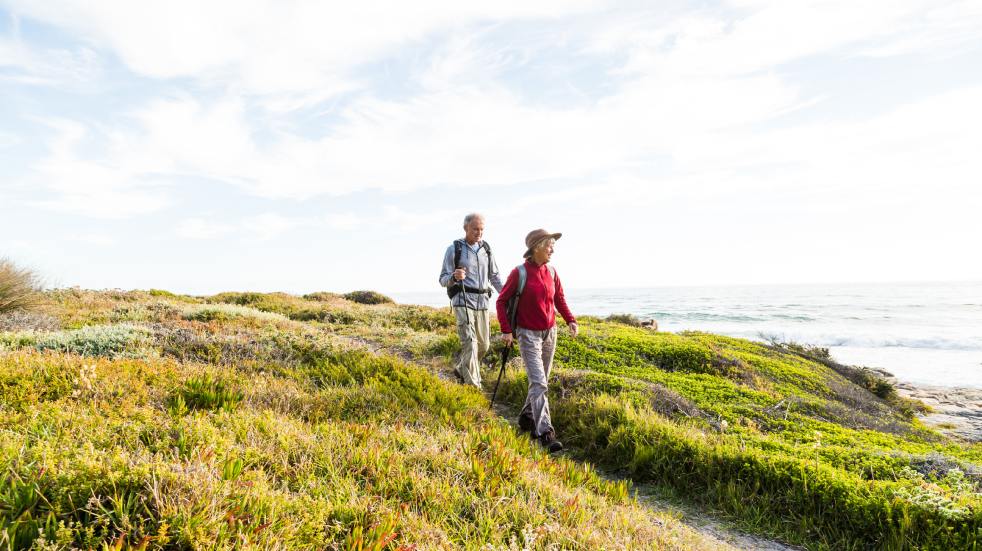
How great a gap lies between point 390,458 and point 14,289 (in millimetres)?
14278

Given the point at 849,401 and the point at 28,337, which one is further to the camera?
the point at 849,401

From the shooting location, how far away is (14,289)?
1283 cm

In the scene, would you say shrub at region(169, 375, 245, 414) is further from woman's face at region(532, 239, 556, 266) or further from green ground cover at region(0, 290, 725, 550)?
woman's face at region(532, 239, 556, 266)

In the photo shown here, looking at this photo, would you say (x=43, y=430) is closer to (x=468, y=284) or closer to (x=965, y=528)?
(x=468, y=284)

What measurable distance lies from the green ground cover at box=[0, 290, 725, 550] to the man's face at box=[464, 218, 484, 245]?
8.09 ft

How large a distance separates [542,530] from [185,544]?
6.81ft

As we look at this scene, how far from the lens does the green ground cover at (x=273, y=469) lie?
268 centimetres

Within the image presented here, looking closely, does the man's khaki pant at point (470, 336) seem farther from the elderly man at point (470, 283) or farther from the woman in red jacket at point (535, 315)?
the woman in red jacket at point (535, 315)

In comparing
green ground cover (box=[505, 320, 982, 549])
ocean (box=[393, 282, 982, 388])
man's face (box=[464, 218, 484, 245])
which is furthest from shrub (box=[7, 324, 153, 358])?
ocean (box=[393, 282, 982, 388])

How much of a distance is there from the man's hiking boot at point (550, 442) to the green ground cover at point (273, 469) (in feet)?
2.79

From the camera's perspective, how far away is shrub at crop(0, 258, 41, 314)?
40.6 feet

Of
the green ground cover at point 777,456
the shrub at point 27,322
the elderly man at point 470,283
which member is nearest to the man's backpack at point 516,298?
the elderly man at point 470,283

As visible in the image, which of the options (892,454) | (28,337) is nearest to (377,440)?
A: (892,454)

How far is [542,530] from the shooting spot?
333cm
